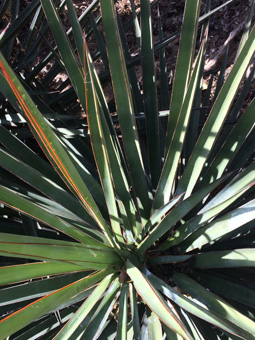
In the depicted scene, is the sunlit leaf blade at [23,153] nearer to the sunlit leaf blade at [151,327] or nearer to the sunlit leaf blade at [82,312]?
the sunlit leaf blade at [82,312]

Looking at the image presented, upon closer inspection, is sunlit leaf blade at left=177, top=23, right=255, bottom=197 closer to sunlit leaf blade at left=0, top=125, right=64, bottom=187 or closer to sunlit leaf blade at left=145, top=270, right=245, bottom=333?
sunlit leaf blade at left=145, top=270, right=245, bottom=333

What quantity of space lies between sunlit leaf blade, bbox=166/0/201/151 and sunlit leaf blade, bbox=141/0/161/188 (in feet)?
0.50

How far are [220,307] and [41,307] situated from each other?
1.53ft

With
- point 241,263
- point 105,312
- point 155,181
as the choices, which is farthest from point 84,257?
point 155,181

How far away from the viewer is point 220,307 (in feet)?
3.15

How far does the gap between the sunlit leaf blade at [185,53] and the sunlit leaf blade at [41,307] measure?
56 centimetres

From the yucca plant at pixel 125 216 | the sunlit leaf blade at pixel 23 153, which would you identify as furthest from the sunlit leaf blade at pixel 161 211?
the sunlit leaf blade at pixel 23 153

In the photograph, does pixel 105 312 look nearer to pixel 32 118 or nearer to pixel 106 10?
pixel 32 118

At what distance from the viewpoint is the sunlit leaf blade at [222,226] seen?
0.93 m

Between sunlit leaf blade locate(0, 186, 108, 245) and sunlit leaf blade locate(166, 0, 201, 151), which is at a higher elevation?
sunlit leaf blade locate(166, 0, 201, 151)

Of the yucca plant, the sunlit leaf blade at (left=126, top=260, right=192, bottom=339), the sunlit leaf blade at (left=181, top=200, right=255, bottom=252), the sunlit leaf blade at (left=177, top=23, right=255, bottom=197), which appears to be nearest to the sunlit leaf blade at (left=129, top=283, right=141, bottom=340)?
the yucca plant

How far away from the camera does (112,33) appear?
0.99 metres

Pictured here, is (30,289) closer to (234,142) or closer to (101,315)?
(101,315)

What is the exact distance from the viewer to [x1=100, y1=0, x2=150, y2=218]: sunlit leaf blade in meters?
0.98
